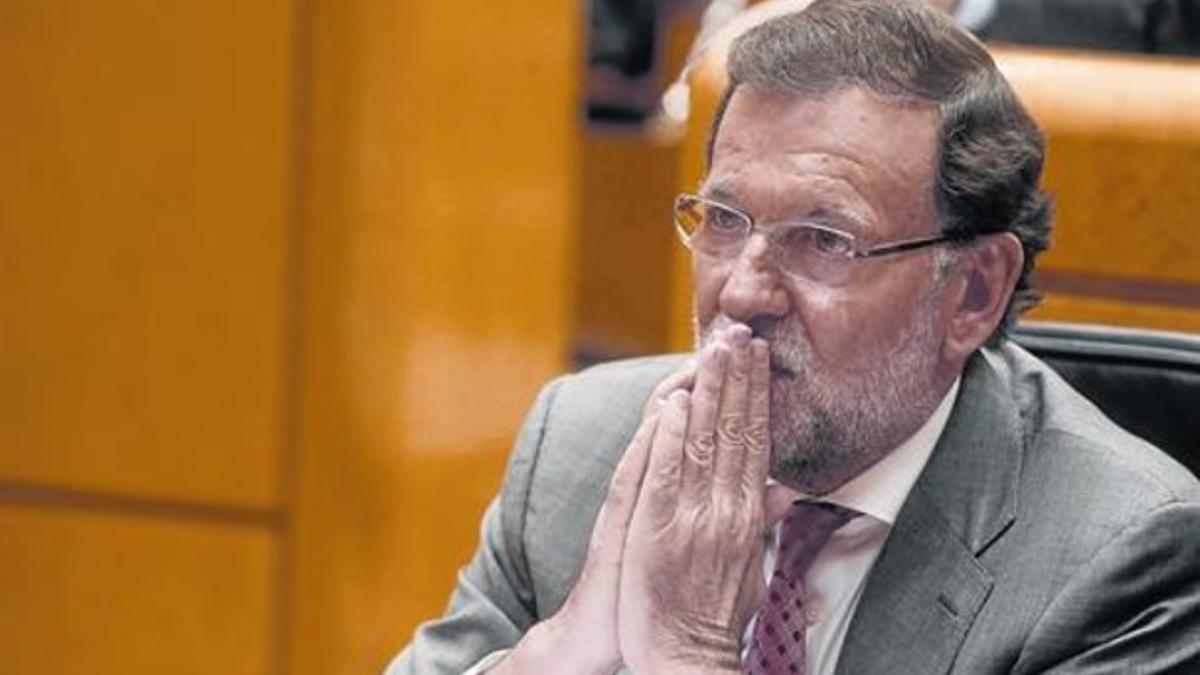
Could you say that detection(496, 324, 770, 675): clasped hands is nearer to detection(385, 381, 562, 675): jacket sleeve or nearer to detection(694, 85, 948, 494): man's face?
detection(694, 85, 948, 494): man's face

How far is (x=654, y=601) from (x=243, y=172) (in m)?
1.46

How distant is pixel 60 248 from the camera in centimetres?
393

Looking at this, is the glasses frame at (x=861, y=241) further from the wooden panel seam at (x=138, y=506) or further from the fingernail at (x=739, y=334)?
the wooden panel seam at (x=138, y=506)

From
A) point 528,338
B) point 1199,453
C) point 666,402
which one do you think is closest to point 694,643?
point 666,402

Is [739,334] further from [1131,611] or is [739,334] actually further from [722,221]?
[1131,611]

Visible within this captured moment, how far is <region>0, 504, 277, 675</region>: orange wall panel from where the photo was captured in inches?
155

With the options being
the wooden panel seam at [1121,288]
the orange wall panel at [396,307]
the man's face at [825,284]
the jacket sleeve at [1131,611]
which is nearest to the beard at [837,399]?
the man's face at [825,284]

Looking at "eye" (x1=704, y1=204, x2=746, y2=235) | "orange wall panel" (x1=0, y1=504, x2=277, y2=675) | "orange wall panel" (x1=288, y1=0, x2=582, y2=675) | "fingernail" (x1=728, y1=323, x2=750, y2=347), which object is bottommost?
"orange wall panel" (x1=0, y1=504, x2=277, y2=675)

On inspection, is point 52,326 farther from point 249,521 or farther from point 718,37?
point 718,37

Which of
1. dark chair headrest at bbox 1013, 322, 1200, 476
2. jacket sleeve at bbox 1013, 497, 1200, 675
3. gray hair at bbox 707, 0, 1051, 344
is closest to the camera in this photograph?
jacket sleeve at bbox 1013, 497, 1200, 675

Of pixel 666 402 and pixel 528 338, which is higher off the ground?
pixel 666 402

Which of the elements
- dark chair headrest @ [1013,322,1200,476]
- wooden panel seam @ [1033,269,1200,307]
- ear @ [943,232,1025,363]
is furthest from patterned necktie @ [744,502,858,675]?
wooden panel seam @ [1033,269,1200,307]

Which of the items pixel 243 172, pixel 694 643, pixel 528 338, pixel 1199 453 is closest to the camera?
pixel 694 643

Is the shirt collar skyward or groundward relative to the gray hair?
groundward
